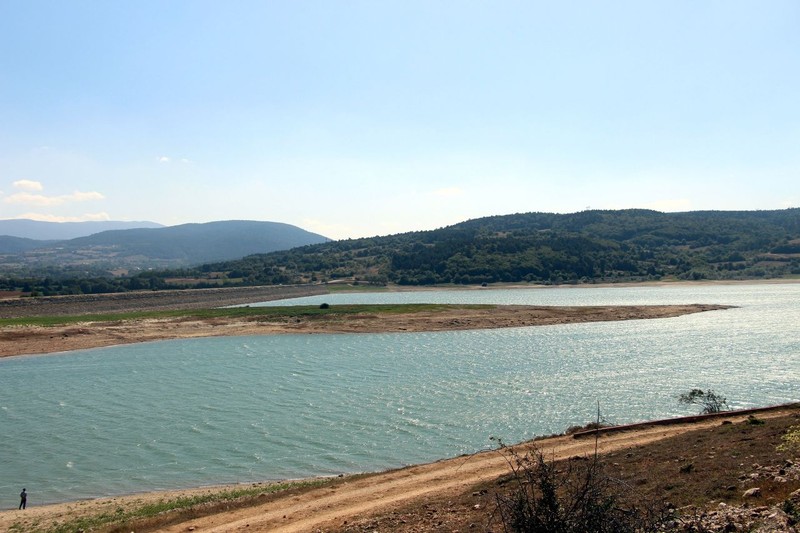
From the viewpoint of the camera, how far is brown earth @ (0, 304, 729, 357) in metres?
57.2

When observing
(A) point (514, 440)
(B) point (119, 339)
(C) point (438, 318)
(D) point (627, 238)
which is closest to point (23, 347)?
(B) point (119, 339)

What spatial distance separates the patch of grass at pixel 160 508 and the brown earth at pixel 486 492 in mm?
336

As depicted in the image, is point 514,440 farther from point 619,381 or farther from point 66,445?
point 66,445

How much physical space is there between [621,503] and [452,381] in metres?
24.2

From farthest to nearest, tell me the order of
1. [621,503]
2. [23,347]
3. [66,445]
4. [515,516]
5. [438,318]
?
1. [438,318]
2. [23,347]
3. [66,445]
4. [621,503]
5. [515,516]

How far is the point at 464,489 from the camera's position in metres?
14.1

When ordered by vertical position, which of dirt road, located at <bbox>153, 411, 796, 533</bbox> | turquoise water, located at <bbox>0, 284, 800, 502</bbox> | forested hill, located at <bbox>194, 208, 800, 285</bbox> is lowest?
turquoise water, located at <bbox>0, 284, 800, 502</bbox>

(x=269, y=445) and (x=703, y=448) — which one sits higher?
(x=703, y=448)

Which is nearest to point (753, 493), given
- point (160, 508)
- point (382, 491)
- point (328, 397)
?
point (382, 491)

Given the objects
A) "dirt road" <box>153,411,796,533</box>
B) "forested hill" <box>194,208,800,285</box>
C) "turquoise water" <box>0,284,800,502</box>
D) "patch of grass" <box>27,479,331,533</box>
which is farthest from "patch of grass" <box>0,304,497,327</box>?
"forested hill" <box>194,208,800,285</box>

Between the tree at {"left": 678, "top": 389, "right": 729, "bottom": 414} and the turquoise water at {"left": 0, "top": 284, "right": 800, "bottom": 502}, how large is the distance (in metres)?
0.69

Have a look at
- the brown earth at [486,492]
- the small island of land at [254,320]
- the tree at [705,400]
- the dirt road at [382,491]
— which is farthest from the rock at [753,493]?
the small island of land at [254,320]

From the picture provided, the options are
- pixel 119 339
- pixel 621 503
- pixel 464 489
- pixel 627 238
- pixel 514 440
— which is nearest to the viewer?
pixel 621 503

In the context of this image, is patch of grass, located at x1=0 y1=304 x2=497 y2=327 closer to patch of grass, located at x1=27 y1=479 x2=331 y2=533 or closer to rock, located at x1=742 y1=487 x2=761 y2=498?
patch of grass, located at x1=27 y1=479 x2=331 y2=533
